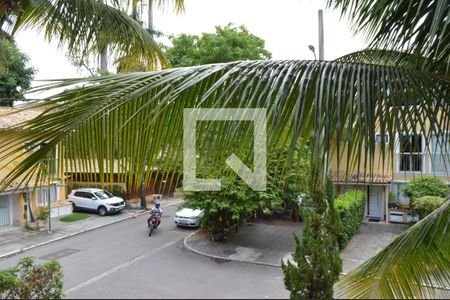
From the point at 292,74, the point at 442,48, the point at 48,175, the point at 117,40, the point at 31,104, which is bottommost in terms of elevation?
the point at 48,175

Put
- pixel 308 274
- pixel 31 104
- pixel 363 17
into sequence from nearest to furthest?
pixel 31 104 → pixel 363 17 → pixel 308 274

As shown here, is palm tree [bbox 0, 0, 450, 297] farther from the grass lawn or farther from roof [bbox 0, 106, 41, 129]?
the grass lawn

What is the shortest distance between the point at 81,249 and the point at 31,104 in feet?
37.2

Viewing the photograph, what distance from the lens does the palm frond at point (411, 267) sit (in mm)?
2123

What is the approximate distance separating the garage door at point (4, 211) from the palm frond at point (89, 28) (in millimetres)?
12163

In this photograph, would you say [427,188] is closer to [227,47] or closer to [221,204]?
[221,204]

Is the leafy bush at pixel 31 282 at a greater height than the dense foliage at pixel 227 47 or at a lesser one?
lesser

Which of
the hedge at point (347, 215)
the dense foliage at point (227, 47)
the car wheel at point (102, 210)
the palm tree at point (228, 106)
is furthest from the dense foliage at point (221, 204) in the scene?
the palm tree at point (228, 106)

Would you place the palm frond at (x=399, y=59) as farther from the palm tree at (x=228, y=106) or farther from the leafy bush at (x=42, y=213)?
the leafy bush at (x=42, y=213)

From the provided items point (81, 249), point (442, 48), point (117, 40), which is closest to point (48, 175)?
point (442, 48)

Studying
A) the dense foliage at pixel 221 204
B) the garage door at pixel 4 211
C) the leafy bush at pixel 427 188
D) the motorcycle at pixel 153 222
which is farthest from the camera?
the garage door at pixel 4 211

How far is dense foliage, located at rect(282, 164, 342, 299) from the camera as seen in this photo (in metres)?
5.50

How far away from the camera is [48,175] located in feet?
5.02

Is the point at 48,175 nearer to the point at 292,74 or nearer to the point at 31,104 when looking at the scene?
the point at 31,104
